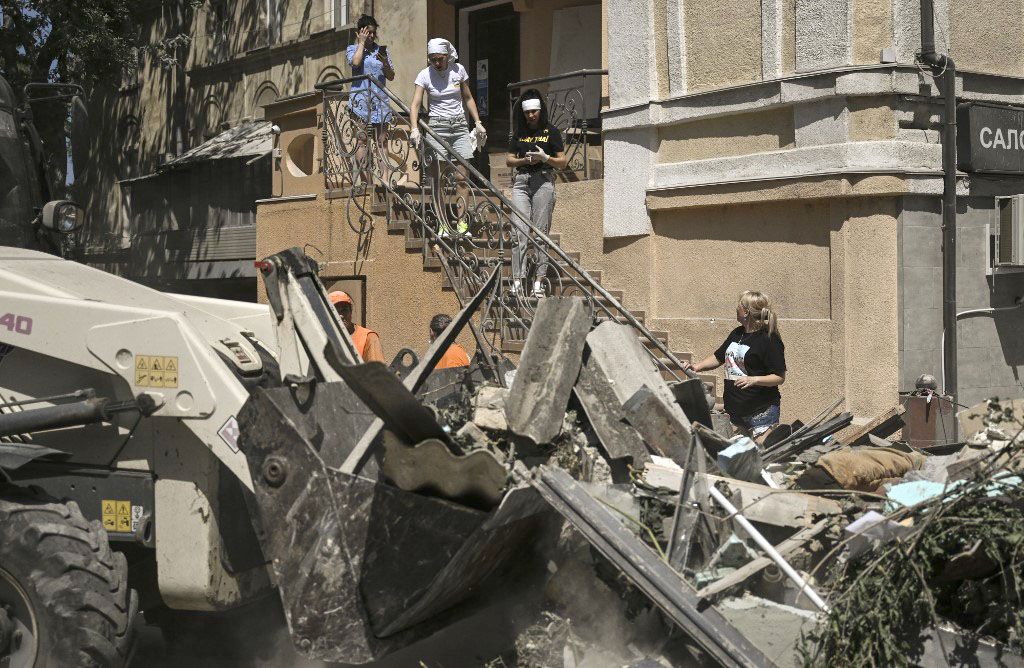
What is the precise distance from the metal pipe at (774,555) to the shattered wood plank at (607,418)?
26.7 inches

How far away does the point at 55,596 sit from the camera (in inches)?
171

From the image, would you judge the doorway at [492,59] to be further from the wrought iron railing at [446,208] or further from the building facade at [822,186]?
the building facade at [822,186]

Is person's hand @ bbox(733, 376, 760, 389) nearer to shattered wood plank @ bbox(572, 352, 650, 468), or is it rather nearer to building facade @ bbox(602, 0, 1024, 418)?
shattered wood plank @ bbox(572, 352, 650, 468)

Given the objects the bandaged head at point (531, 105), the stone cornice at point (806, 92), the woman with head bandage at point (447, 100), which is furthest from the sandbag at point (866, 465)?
the woman with head bandage at point (447, 100)

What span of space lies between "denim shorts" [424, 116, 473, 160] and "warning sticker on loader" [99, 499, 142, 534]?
7.26 m

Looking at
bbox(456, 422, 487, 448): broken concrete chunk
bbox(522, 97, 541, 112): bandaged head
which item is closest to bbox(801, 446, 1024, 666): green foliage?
bbox(456, 422, 487, 448): broken concrete chunk

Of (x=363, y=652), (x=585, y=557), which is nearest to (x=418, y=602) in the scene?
(x=363, y=652)

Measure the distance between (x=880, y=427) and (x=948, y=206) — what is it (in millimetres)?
3801

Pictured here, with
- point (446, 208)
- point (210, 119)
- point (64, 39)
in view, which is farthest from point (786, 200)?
point (210, 119)

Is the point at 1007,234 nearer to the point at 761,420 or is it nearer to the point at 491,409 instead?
the point at 761,420

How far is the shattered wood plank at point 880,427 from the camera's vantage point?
6457 millimetres

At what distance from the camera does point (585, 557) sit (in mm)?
4633

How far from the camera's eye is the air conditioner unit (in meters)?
10.1

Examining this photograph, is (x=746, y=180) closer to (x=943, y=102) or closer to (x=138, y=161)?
(x=943, y=102)
